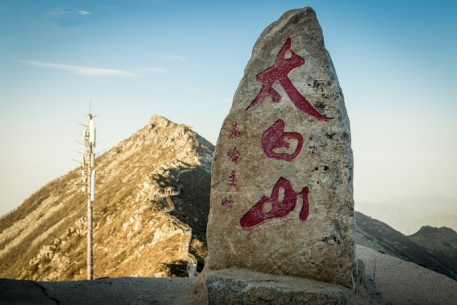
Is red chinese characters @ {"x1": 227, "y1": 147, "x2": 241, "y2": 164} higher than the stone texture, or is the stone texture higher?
red chinese characters @ {"x1": 227, "y1": 147, "x2": 241, "y2": 164}

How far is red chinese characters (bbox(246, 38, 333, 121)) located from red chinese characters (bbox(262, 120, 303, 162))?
507mm

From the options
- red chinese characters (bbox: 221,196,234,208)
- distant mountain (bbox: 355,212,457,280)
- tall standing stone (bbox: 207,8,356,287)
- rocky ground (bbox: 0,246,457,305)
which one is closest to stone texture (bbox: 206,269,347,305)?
rocky ground (bbox: 0,246,457,305)

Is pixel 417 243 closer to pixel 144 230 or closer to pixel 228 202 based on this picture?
pixel 144 230

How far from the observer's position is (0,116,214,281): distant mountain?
20578 millimetres

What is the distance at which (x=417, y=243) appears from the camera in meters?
28.0

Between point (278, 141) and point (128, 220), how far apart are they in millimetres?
22105

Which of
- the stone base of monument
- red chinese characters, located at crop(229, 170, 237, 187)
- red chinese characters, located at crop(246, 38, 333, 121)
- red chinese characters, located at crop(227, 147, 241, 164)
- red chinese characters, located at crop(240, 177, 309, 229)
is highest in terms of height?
red chinese characters, located at crop(246, 38, 333, 121)

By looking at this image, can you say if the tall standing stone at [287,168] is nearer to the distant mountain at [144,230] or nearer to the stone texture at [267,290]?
the stone texture at [267,290]

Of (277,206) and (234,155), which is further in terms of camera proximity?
(234,155)

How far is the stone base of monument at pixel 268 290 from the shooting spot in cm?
518

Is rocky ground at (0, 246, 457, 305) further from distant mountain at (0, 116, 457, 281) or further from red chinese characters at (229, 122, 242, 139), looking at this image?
distant mountain at (0, 116, 457, 281)

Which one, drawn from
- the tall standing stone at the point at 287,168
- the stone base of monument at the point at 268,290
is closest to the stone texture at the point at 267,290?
the stone base of monument at the point at 268,290

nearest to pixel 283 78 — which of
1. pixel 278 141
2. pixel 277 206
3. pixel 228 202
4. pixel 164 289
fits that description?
pixel 278 141

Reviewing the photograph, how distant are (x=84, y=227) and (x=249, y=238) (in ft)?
92.8
